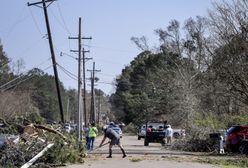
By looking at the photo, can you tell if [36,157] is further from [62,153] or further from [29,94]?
[29,94]

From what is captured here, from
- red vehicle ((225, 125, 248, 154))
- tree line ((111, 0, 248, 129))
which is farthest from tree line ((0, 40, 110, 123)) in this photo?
red vehicle ((225, 125, 248, 154))

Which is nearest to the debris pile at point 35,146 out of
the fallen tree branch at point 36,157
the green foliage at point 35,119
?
the fallen tree branch at point 36,157

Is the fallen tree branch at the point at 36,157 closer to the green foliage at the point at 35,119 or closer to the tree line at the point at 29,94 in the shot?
the green foliage at the point at 35,119

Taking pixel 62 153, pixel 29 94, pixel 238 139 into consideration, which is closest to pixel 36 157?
pixel 62 153

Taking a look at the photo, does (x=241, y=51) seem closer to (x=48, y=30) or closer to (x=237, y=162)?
(x=237, y=162)

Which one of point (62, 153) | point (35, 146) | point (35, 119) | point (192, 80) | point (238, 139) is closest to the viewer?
point (35, 146)

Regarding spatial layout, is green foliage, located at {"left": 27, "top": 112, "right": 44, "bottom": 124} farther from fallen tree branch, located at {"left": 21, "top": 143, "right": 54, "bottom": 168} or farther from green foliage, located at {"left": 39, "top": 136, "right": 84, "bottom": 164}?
fallen tree branch, located at {"left": 21, "top": 143, "right": 54, "bottom": 168}

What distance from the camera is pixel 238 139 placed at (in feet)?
105

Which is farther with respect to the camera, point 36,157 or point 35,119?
point 35,119

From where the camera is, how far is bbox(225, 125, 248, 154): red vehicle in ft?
105

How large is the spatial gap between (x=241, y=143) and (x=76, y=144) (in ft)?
37.4

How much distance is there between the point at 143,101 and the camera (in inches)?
3669

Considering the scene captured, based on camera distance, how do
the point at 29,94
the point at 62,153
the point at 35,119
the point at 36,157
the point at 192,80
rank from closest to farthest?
the point at 36,157 < the point at 62,153 < the point at 35,119 < the point at 192,80 < the point at 29,94

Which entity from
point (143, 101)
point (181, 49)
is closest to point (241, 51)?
point (181, 49)
